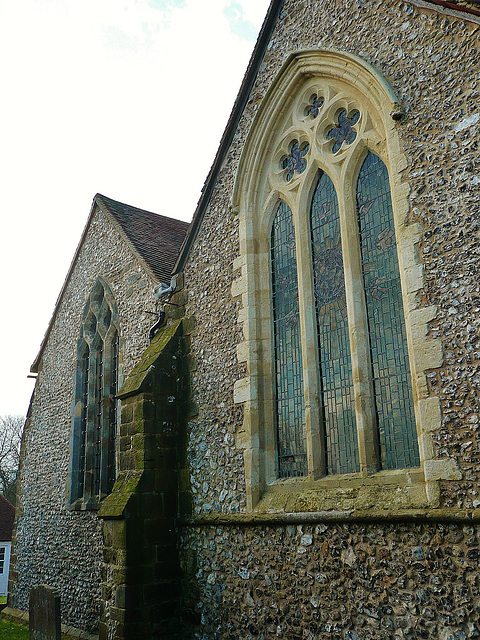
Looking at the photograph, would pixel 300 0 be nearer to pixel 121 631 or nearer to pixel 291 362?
pixel 291 362

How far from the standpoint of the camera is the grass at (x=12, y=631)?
10862mm

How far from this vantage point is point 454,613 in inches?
186

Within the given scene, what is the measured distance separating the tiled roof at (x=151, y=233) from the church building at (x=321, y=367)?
114 centimetres

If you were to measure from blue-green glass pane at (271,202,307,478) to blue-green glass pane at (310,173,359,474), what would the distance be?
378mm

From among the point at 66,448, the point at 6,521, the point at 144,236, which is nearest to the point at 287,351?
the point at 144,236

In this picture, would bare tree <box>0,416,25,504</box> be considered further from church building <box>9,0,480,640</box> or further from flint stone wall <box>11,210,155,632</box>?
church building <box>9,0,480,640</box>

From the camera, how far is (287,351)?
7.30m

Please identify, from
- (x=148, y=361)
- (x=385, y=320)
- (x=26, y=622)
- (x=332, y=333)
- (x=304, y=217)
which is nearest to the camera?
(x=385, y=320)

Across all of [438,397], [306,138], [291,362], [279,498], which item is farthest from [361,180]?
[279,498]

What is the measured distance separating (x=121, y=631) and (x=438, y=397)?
4745 mm

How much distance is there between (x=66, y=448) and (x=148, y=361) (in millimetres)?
5217

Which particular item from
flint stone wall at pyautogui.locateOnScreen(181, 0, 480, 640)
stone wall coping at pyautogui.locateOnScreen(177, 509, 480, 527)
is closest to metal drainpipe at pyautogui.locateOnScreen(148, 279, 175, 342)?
flint stone wall at pyautogui.locateOnScreen(181, 0, 480, 640)

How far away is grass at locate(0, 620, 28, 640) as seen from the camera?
35.6 feet

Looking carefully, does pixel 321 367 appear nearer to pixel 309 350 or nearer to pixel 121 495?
pixel 309 350
